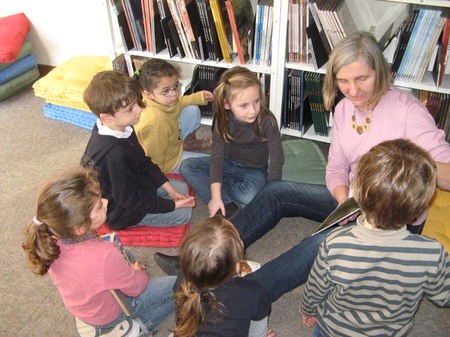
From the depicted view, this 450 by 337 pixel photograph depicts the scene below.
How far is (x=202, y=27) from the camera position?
7.82 ft

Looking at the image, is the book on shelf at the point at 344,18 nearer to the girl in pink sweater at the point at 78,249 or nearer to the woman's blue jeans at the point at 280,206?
the woman's blue jeans at the point at 280,206

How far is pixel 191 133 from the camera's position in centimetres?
265

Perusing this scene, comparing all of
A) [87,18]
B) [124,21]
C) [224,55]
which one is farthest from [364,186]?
[87,18]

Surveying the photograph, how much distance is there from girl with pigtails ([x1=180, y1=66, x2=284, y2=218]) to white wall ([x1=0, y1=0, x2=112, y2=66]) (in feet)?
4.65

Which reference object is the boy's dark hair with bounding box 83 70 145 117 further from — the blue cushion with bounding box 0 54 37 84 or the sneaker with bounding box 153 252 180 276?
the blue cushion with bounding box 0 54 37 84

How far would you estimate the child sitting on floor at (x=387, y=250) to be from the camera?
113 cm

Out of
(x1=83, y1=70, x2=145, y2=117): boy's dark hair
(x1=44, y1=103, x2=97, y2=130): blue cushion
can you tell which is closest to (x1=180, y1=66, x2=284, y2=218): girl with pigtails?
(x1=83, y1=70, x2=145, y2=117): boy's dark hair

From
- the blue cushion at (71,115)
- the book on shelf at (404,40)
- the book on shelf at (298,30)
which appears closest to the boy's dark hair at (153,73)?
the book on shelf at (298,30)

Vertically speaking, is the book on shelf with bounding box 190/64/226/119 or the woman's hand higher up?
the book on shelf with bounding box 190/64/226/119

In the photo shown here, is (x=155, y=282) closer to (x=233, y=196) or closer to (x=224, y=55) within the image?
(x=233, y=196)

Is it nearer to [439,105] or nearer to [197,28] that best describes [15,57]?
[197,28]

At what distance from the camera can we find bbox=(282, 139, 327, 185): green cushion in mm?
2297

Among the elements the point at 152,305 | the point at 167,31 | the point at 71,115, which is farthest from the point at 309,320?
the point at 71,115

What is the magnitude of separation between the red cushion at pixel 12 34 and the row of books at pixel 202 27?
1060mm
